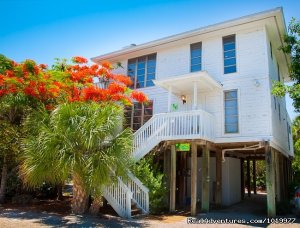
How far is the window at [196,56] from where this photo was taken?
1505cm

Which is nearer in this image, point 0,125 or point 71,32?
point 71,32

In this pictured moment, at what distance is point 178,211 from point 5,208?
24.7 ft

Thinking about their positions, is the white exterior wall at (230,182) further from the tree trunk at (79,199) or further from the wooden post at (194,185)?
the tree trunk at (79,199)

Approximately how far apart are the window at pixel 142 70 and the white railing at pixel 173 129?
4.17 metres

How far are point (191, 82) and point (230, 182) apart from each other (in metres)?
7.24

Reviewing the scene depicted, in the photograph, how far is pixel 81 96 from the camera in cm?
1317

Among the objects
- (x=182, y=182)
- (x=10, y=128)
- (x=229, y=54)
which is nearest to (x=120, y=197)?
(x=182, y=182)

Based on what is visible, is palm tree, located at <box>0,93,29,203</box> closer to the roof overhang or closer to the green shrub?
the green shrub

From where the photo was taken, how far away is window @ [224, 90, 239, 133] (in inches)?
524

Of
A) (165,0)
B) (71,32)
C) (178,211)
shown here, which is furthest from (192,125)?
(71,32)

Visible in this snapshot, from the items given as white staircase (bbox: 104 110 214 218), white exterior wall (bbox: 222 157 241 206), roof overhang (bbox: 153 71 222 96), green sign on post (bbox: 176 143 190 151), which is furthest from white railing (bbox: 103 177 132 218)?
white exterior wall (bbox: 222 157 241 206)

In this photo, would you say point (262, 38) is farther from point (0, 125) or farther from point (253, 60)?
point (0, 125)

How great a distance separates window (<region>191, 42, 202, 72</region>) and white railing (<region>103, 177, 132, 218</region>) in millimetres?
7550

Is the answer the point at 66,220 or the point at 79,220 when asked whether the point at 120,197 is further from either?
the point at 66,220
